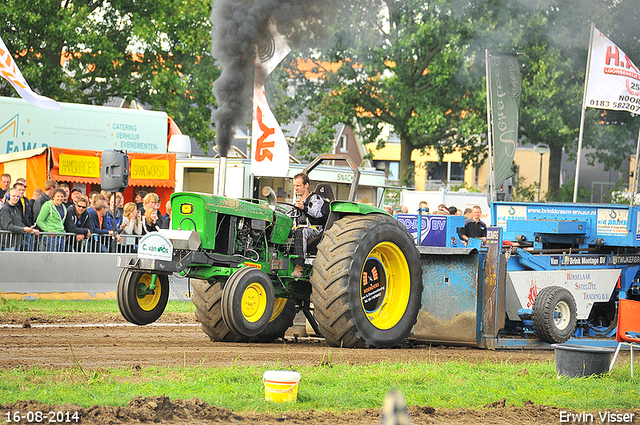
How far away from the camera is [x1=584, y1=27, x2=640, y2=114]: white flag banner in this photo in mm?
14602

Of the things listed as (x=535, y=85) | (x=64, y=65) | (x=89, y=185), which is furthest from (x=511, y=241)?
(x=64, y=65)

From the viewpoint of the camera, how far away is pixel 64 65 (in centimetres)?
2728

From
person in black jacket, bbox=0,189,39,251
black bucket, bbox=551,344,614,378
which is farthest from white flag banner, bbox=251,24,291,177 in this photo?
black bucket, bbox=551,344,614,378

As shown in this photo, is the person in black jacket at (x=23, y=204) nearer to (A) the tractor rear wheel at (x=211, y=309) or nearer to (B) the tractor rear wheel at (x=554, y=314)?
(A) the tractor rear wheel at (x=211, y=309)

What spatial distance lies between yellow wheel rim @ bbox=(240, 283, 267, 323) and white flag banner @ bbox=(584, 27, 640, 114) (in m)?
9.56

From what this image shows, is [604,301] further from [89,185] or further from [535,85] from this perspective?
[535,85]

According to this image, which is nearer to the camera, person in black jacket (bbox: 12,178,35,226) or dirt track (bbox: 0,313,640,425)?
dirt track (bbox: 0,313,640,425)

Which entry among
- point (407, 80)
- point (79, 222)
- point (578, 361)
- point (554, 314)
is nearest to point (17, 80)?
point (79, 222)

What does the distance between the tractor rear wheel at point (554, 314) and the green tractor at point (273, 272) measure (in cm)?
142

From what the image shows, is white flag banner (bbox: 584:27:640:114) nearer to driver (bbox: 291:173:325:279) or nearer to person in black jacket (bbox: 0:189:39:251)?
driver (bbox: 291:173:325:279)

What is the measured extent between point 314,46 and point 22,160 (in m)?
7.58

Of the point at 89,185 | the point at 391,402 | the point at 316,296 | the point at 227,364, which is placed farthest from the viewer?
the point at 89,185

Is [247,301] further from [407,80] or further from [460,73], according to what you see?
[407,80]

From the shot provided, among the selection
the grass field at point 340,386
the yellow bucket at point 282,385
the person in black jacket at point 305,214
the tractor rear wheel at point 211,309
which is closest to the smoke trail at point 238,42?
the person in black jacket at point 305,214
